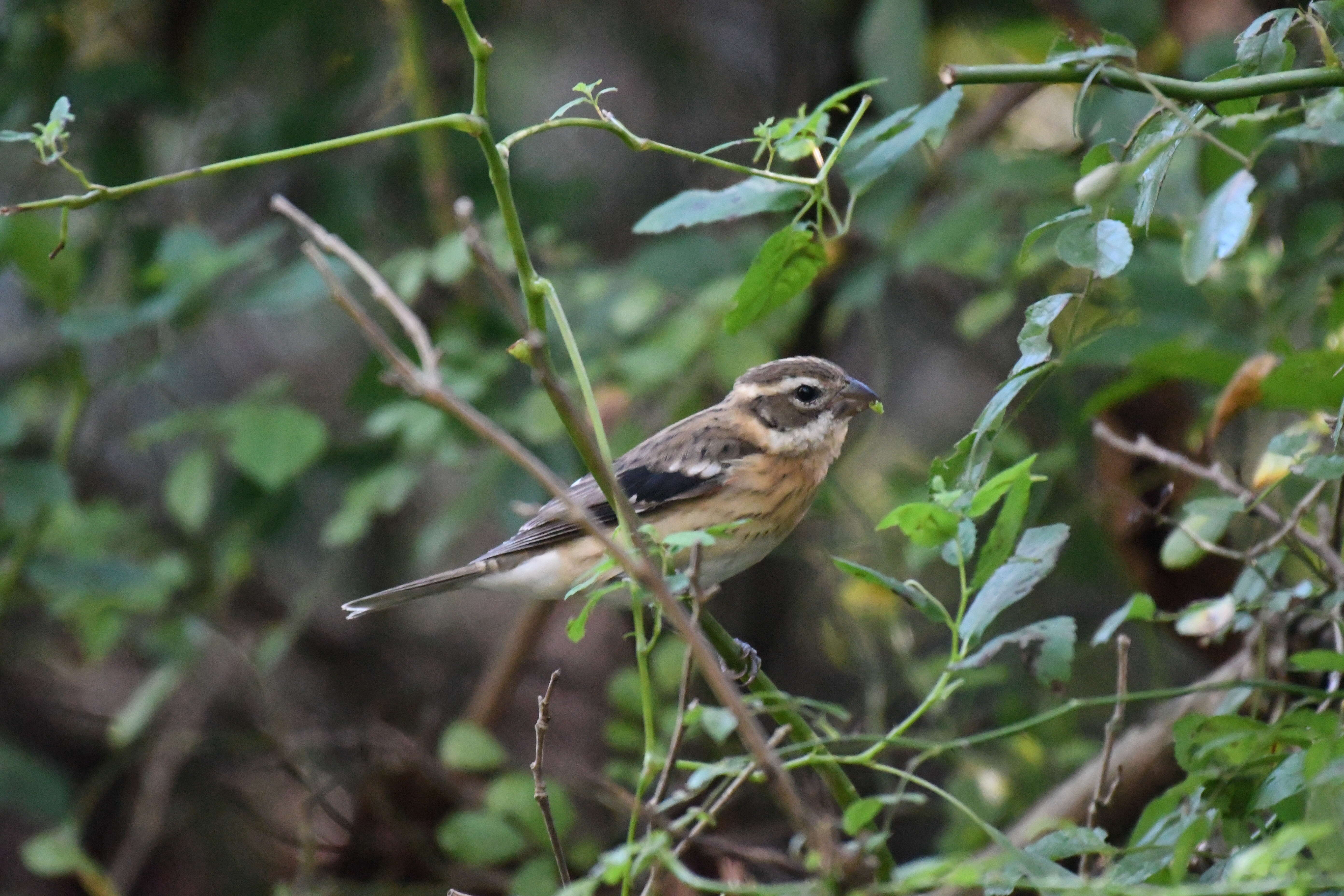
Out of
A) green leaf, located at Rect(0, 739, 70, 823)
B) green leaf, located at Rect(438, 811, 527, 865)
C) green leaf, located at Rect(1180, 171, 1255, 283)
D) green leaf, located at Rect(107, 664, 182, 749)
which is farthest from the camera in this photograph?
green leaf, located at Rect(107, 664, 182, 749)

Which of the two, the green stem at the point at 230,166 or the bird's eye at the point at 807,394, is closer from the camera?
the green stem at the point at 230,166

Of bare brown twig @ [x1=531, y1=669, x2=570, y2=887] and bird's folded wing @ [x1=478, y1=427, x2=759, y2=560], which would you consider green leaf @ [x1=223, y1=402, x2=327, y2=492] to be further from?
bare brown twig @ [x1=531, y1=669, x2=570, y2=887]

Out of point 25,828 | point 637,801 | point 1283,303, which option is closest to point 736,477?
point 1283,303

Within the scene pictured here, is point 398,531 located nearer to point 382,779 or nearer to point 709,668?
point 382,779

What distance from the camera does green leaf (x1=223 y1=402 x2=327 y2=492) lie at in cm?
463

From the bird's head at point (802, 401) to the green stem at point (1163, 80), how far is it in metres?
2.20

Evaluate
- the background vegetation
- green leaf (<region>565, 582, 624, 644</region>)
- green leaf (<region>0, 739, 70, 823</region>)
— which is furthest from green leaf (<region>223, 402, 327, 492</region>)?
green leaf (<region>565, 582, 624, 644</region>)

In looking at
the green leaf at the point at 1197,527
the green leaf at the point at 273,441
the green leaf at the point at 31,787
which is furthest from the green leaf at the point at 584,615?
the green leaf at the point at 31,787

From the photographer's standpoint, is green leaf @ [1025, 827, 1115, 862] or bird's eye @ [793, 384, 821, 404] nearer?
green leaf @ [1025, 827, 1115, 862]

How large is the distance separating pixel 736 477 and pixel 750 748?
279 cm

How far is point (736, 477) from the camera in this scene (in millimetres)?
4395

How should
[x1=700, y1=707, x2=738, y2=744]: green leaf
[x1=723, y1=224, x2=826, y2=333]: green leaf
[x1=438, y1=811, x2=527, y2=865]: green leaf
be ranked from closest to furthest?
[x1=700, y1=707, x2=738, y2=744]: green leaf
[x1=723, y1=224, x2=826, y2=333]: green leaf
[x1=438, y1=811, x2=527, y2=865]: green leaf

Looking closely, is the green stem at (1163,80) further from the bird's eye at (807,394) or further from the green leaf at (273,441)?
the green leaf at (273,441)

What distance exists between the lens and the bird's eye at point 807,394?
4.43m
